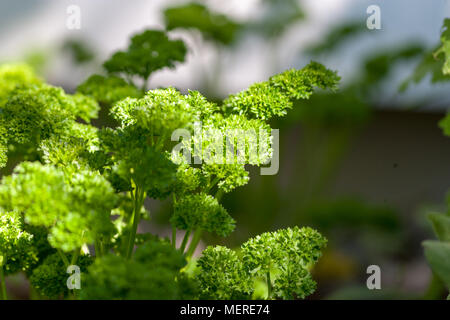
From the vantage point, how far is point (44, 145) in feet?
1.92

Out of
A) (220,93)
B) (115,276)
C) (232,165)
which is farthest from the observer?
(220,93)

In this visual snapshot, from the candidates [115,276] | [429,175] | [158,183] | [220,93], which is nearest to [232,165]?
[158,183]

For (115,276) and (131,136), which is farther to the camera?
(131,136)

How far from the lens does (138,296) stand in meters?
0.46

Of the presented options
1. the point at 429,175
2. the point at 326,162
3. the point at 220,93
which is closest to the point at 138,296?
the point at 220,93

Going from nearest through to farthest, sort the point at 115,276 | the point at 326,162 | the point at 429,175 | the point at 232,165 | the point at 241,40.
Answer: the point at 115,276 < the point at 232,165 < the point at 241,40 < the point at 326,162 < the point at 429,175

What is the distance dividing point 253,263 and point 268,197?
244 centimetres

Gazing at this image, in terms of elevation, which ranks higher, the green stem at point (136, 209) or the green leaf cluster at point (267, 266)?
the green stem at point (136, 209)

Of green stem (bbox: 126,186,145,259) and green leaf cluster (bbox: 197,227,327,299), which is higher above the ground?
green stem (bbox: 126,186,145,259)
